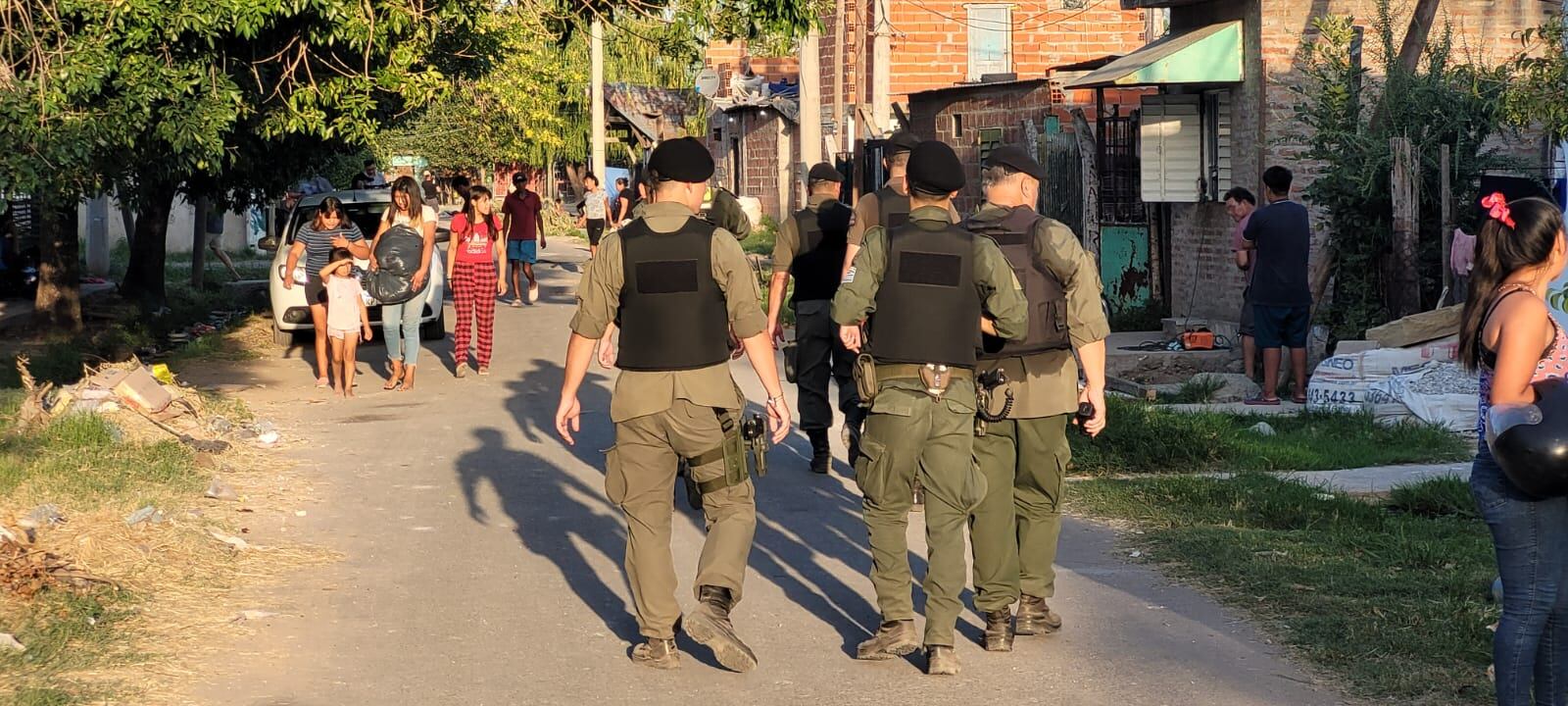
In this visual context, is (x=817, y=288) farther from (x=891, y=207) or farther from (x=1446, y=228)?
(x=1446, y=228)

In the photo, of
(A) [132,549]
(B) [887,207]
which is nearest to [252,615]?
(A) [132,549]

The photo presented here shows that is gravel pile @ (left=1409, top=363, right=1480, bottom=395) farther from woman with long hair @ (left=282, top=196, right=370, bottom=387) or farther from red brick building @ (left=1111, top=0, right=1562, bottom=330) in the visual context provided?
woman with long hair @ (left=282, top=196, right=370, bottom=387)

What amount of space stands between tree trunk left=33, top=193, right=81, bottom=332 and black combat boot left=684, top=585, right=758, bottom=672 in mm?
14183

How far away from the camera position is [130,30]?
10.5 m

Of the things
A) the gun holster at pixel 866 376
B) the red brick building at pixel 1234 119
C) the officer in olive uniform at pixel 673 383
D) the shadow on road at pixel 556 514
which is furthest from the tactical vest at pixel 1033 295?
the red brick building at pixel 1234 119

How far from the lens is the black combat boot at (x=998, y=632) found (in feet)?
20.9

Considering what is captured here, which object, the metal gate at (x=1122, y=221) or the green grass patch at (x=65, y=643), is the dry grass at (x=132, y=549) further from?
the metal gate at (x=1122, y=221)

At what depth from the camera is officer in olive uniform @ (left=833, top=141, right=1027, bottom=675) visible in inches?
238

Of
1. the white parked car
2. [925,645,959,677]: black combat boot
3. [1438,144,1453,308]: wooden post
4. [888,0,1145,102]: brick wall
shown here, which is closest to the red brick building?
[1438,144,1453,308]: wooden post

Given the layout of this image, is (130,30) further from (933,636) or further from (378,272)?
(933,636)

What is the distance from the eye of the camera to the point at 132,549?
777cm

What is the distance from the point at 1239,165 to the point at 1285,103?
921 millimetres

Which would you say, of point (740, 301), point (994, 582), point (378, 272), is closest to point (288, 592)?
point (740, 301)

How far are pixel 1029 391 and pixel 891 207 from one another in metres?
2.59
